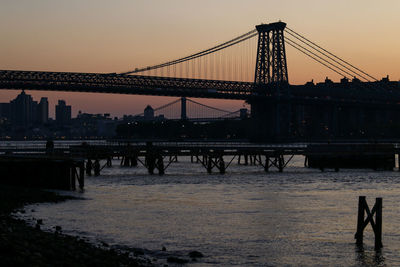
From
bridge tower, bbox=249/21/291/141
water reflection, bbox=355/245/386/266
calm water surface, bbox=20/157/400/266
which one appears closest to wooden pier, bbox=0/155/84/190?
calm water surface, bbox=20/157/400/266

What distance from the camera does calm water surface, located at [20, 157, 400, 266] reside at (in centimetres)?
2696

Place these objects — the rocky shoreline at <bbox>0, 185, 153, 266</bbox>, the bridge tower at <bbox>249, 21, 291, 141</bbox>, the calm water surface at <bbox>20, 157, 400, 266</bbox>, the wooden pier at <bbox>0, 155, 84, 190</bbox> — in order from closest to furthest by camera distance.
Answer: the rocky shoreline at <bbox>0, 185, 153, 266</bbox>
the calm water surface at <bbox>20, 157, 400, 266</bbox>
the wooden pier at <bbox>0, 155, 84, 190</bbox>
the bridge tower at <bbox>249, 21, 291, 141</bbox>

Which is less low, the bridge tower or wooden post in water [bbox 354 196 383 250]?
the bridge tower

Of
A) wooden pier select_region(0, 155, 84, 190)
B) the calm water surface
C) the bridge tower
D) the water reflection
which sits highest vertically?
the bridge tower

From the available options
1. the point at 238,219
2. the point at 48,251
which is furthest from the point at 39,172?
the point at 48,251

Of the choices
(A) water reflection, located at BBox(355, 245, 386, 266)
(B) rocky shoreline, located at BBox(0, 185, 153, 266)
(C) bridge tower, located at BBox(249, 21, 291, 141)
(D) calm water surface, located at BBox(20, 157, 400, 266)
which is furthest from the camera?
(C) bridge tower, located at BBox(249, 21, 291, 141)

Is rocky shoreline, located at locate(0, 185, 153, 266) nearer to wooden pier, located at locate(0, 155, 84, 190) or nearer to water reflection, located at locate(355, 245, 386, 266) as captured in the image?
water reflection, located at locate(355, 245, 386, 266)

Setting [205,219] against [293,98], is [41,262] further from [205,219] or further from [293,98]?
[293,98]

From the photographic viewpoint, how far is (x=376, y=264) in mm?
25031

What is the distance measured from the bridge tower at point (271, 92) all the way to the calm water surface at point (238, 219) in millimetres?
78361

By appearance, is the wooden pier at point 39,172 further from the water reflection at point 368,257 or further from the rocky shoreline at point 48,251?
the water reflection at point 368,257

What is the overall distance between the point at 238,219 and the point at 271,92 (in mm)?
109168

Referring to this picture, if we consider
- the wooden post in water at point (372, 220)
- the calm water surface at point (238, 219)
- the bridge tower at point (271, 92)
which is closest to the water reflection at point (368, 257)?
the calm water surface at point (238, 219)

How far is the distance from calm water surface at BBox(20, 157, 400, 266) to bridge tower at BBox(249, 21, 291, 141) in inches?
3085
